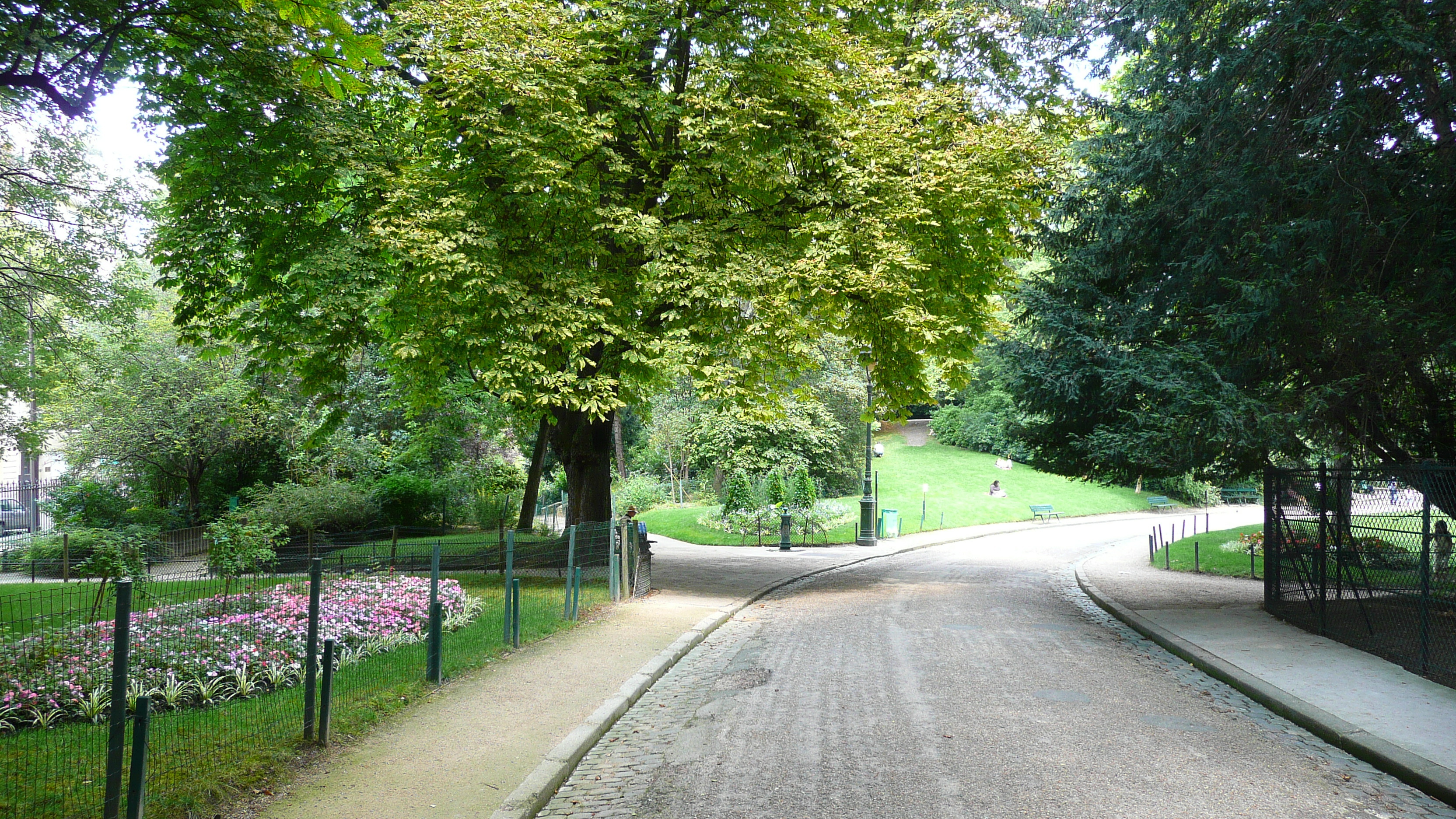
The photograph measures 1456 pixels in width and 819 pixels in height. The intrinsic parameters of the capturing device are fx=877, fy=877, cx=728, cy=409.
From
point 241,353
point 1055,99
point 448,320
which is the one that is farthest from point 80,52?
point 241,353

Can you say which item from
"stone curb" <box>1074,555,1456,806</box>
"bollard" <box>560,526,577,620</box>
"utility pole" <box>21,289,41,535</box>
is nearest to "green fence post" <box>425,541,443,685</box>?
"bollard" <box>560,526,577,620</box>

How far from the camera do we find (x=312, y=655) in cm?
655

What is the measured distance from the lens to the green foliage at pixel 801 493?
108ft

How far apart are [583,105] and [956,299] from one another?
8.16 m

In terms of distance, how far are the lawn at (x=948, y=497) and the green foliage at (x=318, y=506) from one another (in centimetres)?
1174

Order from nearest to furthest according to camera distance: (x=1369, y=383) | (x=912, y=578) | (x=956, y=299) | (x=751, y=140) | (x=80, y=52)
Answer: (x=80, y=52) → (x=1369, y=383) → (x=751, y=140) → (x=956, y=299) → (x=912, y=578)

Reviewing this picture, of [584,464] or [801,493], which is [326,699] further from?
[801,493]

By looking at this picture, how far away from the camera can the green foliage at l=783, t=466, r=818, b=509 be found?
33000mm

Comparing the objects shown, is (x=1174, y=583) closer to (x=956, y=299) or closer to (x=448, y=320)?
(x=956, y=299)

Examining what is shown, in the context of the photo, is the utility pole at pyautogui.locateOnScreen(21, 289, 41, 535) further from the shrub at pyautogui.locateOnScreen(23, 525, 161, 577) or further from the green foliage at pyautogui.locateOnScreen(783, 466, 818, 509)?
the green foliage at pyautogui.locateOnScreen(783, 466, 818, 509)

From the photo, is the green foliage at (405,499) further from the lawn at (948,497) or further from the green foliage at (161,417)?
the lawn at (948,497)

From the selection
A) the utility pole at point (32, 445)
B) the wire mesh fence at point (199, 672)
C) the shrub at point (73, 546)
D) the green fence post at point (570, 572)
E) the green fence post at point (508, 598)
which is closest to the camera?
the wire mesh fence at point (199, 672)

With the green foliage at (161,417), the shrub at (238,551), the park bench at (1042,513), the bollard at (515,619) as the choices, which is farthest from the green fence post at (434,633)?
the park bench at (1042,513)

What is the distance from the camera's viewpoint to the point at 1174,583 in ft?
60.2
